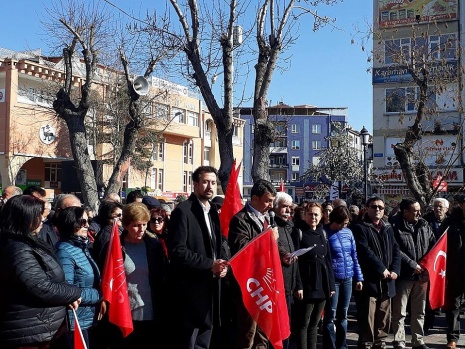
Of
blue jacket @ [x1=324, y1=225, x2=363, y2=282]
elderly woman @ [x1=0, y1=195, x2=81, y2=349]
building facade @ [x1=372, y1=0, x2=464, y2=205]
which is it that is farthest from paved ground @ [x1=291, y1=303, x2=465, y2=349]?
building facade @ [x1=372, y1=0, x2=464, y2=205]

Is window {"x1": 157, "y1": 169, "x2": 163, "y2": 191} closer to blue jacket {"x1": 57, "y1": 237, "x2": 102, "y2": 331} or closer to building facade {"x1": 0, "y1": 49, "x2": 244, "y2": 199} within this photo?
building facade {"x1": 0, "y1": 49, "x2": 244, "y2": 199}

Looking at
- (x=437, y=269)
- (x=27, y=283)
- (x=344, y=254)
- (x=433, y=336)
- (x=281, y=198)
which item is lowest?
(x=433, y=336)

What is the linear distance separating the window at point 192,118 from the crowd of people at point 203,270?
48128 mm

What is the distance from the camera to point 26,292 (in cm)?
423

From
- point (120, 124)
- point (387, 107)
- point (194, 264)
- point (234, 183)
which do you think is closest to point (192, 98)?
point (120, 124)

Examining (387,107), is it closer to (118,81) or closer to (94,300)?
(118,81)

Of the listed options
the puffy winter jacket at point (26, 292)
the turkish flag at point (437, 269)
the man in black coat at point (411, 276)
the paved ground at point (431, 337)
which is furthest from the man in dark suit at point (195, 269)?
the turkish flag at point (437, 269)

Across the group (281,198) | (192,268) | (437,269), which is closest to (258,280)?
(192,268)

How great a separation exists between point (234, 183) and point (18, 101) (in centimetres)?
3292

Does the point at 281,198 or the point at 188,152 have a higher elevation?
the point at 188,152

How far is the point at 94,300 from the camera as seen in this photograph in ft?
16.7

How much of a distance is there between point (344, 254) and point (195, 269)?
2781 mm

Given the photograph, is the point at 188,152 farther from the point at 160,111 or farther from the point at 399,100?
the point at 399,100

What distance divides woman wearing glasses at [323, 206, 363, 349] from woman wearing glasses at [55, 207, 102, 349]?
328 centimetres
